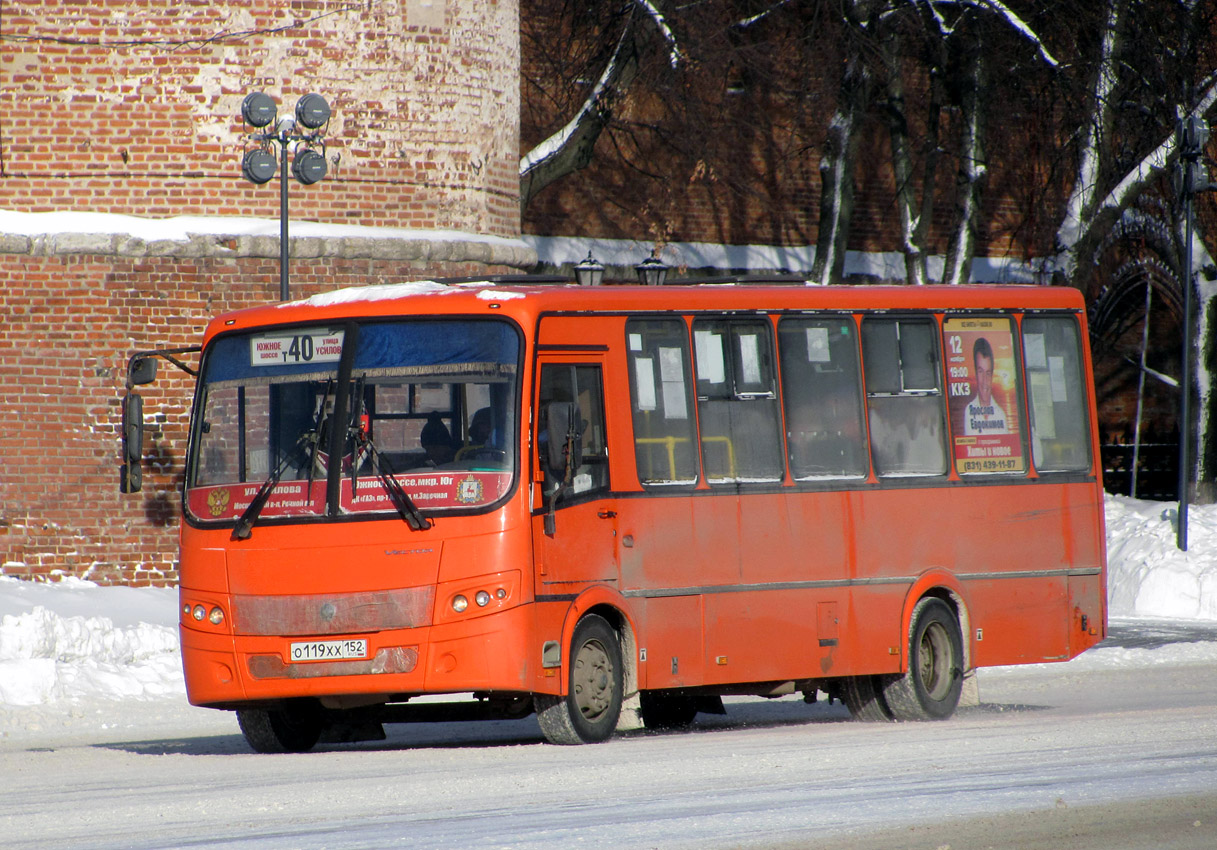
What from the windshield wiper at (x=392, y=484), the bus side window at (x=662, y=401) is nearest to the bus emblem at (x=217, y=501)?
the windshield wiper at (x=392, y=484)

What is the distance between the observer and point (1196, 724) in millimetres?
12133

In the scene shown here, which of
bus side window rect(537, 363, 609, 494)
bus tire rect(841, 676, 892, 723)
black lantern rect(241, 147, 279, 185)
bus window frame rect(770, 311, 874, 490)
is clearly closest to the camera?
bus side window rect(537, 363, 609, 494)

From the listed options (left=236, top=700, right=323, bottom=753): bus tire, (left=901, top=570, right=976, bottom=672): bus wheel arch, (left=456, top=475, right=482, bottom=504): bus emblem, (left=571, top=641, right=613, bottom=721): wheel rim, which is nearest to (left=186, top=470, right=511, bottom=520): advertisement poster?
(left=456, top=475, right=482, bottom=504): bus emblem

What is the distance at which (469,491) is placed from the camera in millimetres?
11297

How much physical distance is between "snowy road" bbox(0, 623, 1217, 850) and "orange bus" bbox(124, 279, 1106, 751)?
46 cm

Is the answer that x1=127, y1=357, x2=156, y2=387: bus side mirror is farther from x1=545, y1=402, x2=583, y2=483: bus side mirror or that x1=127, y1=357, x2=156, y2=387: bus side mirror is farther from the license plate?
x1=545, y1=402, x2=583, y2=483: bus side mirror

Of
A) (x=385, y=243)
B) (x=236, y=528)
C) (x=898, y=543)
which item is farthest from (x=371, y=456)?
(x=385, y=243)

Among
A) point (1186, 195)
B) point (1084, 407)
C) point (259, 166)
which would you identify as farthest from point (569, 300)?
point (1186, 195)

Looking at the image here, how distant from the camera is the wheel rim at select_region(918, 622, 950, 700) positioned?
1400 centimetres

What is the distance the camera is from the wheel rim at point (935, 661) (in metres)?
14.0

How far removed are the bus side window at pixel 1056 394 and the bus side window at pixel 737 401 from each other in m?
2.56

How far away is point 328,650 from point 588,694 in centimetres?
158

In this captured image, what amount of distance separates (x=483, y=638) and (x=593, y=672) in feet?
3.22

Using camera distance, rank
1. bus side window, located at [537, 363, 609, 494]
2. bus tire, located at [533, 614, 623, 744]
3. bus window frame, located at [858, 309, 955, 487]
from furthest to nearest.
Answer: bus window frame, located at [858, 309, 955, 487]
bus side window, located at [537, 363, 609, 494]
bus tire, located at [533, 614, 623, 744]
